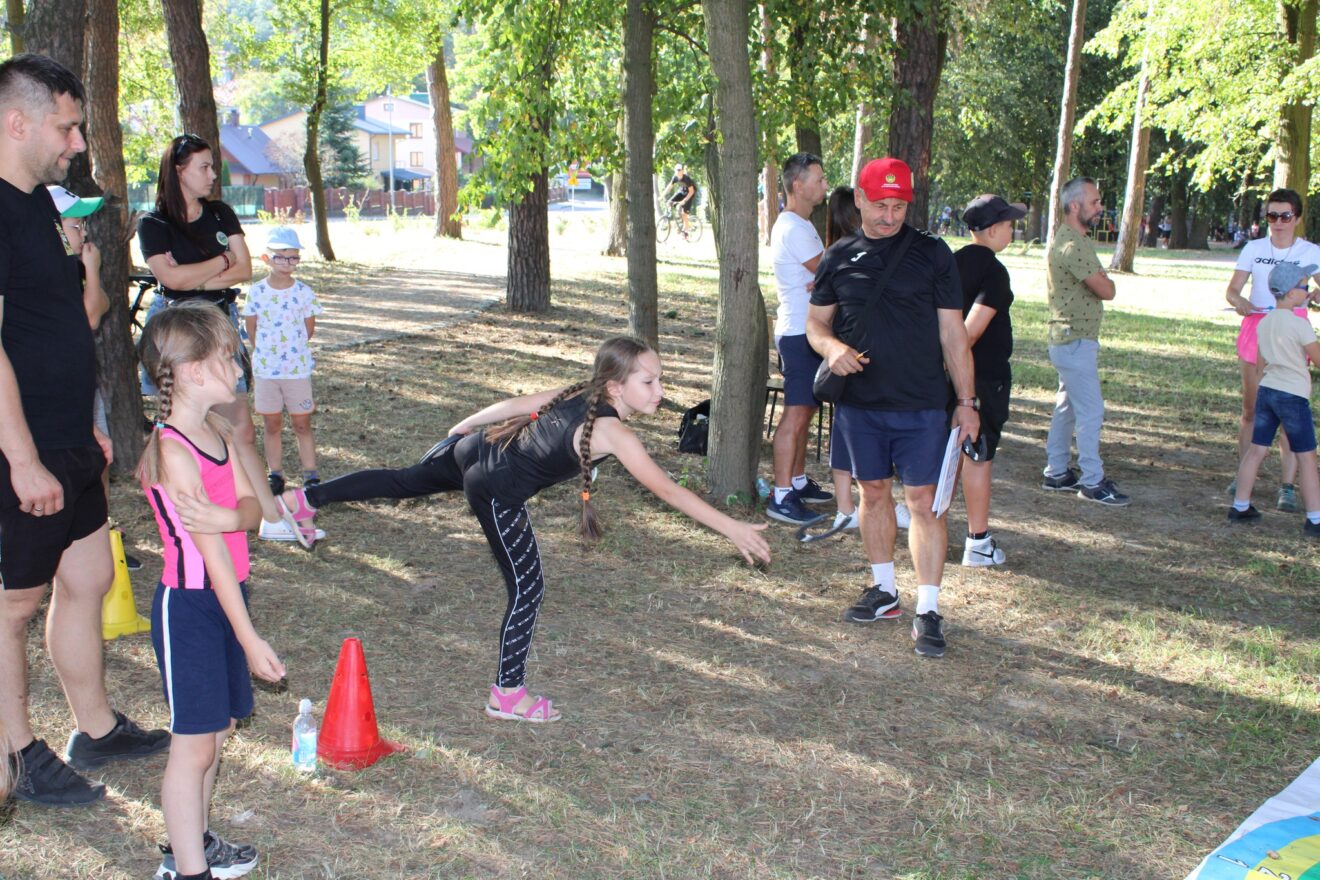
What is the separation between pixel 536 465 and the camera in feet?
13.1

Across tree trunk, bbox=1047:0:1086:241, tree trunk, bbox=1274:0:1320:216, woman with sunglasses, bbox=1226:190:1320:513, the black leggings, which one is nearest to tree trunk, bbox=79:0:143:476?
the black leggings

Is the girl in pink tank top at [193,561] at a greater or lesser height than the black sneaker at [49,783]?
greater

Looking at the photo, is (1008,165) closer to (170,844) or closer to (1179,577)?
(1179,577)

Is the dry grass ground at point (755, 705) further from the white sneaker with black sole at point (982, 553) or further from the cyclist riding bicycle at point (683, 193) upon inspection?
the cyclist riding bicycle at point (683, 193)

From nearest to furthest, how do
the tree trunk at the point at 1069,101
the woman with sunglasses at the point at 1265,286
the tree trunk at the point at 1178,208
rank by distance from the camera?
the woman with sunglasses at the point at 1265,286
the tree trunk at the point at 1069,101
the tree trunk at the point at 1178,208

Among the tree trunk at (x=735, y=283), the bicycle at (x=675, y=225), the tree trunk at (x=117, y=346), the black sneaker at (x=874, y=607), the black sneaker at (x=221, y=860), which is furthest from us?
the bicycle at (x=675, y=225)

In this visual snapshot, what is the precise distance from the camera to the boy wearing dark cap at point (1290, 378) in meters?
6.84

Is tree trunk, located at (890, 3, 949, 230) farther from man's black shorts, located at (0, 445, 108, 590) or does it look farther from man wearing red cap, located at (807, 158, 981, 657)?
man's black shorts, located at (0, 445, 108, 590)

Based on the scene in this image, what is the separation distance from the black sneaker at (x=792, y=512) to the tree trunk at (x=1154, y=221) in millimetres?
45302

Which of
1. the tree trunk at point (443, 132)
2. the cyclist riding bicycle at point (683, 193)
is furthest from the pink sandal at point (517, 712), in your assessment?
the tree trunk at point (443, 132)

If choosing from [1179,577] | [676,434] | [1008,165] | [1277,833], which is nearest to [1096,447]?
[1179,577]

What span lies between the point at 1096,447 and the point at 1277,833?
13.8ft

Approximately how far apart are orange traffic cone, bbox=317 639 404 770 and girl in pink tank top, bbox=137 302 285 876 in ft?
2.51

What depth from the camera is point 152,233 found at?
214 inches
